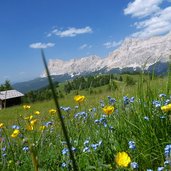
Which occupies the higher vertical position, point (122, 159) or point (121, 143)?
point (122, 159)

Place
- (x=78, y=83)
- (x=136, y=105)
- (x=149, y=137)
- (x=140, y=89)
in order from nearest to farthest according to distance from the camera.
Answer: (x=149, y=137)
(x=140, y=89)
(x=136, y=105)
(x=78, y=83)

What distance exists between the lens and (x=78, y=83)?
4.52 metres

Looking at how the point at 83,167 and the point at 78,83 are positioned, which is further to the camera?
the point at 78,83

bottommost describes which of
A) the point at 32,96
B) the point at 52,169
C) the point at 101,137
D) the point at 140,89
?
the point at 32,96

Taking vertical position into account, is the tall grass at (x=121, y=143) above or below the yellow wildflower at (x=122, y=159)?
below

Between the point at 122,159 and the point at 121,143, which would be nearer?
the point at 122,159

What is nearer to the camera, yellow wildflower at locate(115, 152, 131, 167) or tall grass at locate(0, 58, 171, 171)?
yellow wildflower at locate(115, 152, 131, 167)

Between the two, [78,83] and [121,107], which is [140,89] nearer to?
[121,107]

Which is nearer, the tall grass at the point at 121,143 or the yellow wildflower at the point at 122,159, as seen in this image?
the yellow wildflower at the point at 122,159

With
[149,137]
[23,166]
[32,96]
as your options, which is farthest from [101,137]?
[32,96]

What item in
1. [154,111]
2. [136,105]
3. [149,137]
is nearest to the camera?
[149,137]

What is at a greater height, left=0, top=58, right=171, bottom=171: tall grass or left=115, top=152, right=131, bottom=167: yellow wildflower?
left=115, top=152, right=131, bottom=167: yellow wildflower

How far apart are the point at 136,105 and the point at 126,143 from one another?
2.53 ft

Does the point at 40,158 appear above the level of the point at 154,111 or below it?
below
